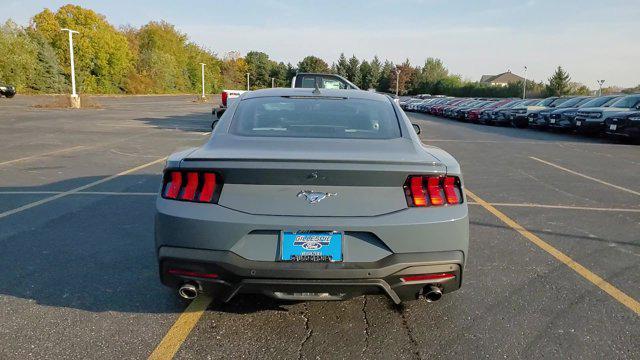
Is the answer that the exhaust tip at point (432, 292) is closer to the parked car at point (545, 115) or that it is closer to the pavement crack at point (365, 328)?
the pavement crack at point (365, 328)

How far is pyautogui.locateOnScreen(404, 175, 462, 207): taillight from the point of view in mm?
2734

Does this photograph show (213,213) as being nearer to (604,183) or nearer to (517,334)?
(517,334)

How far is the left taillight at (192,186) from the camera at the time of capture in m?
2.71

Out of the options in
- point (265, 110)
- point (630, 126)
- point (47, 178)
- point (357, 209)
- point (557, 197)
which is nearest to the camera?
point (357, 209)

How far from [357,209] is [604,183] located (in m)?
7.49

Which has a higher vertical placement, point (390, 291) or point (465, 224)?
point (465, 224)

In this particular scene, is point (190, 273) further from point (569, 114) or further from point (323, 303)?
point (569, 114)

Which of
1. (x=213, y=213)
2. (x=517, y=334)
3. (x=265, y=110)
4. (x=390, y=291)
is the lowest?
(x=517, y=334)

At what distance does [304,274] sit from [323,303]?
920 millimetres

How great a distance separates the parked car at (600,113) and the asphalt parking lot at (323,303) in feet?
38.9

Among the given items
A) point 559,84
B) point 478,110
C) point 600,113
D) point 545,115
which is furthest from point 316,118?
point 559,84

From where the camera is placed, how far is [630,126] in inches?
608

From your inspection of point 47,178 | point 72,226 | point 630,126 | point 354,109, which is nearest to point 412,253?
point 354,109

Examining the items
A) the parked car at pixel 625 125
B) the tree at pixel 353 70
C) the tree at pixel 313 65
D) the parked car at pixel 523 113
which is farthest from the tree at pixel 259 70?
the parked car at pixel 625 125
